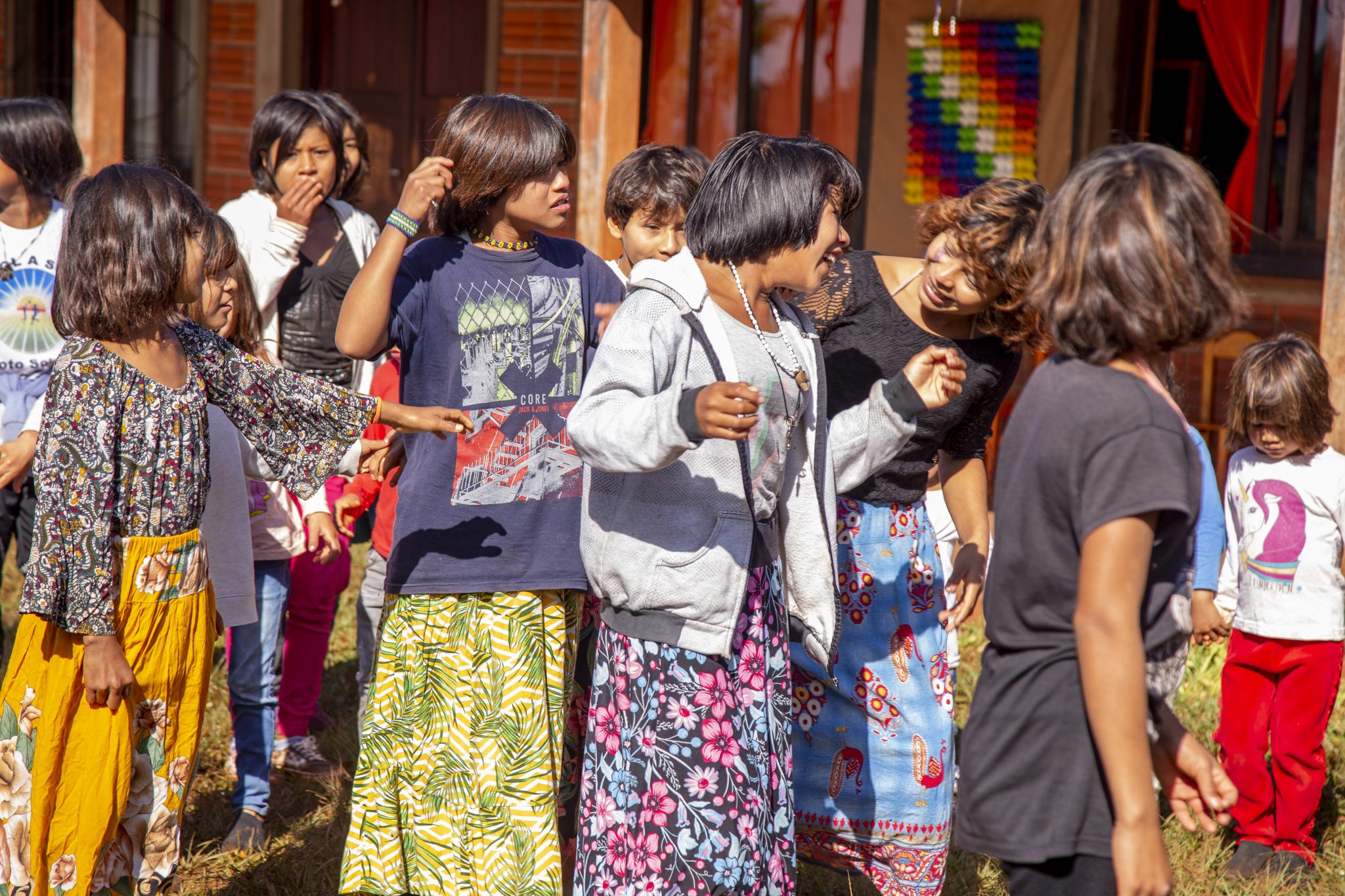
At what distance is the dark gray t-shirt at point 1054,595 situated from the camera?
1806mm

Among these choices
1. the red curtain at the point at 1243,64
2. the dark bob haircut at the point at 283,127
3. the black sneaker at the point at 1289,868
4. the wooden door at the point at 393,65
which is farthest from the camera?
the wooden door at the point at 393,65

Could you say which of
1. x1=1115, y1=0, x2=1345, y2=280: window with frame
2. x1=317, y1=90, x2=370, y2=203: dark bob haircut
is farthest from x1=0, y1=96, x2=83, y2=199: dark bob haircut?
x1=1115, y1=0, x2=1345, y2=280: window with frame

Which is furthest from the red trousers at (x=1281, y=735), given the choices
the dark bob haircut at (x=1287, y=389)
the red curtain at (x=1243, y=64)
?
the red curtain at (x=1243, y=64)

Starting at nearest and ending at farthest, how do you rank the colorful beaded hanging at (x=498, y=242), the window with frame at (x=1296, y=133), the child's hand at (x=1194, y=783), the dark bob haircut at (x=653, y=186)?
the child's hand at (x=1194, y=783) → the colorful beaded hanging at (x=498, y=242) → the dark bob haircut at (x=653, y=186) → the window with frame at (x=1296, y=133)

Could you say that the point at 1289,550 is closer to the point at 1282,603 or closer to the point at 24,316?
the point at 1282,603

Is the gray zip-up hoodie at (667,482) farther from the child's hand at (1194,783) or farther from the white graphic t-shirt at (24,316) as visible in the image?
the white graphic t-shirt at (24,316)

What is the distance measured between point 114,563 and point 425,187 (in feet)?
3.22

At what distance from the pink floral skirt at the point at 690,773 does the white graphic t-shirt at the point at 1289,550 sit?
201cm

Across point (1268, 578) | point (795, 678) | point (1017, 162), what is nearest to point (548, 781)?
point (795, 678)

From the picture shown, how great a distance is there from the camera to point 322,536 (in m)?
3.58

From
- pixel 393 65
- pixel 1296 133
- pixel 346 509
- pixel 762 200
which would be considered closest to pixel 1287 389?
pixel 762 200

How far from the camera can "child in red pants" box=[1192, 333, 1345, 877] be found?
3.69m

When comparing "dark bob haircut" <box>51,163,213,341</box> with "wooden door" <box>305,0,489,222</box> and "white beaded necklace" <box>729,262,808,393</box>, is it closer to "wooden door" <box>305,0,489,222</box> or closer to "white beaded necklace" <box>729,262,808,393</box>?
"white beaded necklace" <box>729,262,808,393</box>

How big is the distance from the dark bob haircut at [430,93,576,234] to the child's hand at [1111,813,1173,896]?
1777 mm
